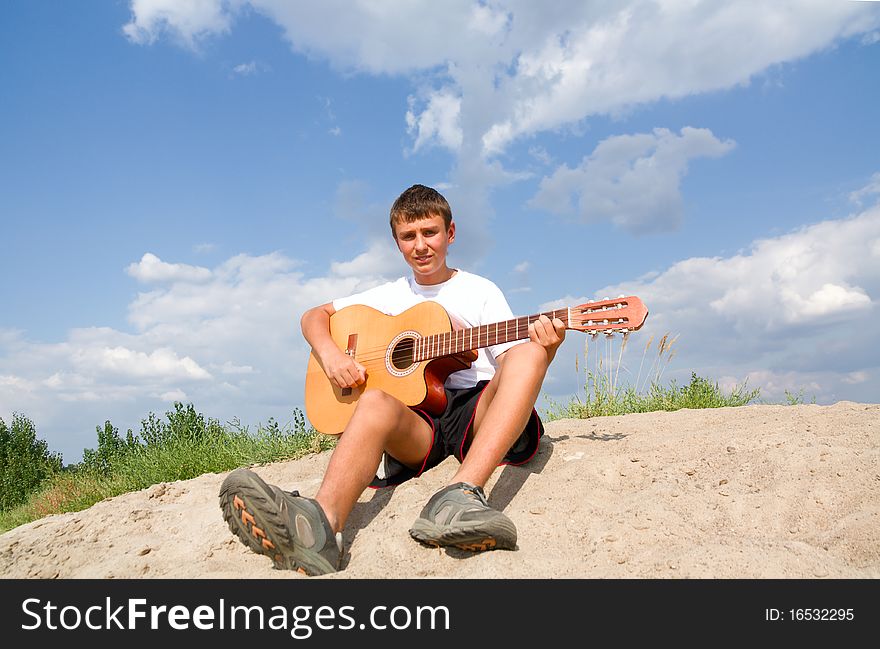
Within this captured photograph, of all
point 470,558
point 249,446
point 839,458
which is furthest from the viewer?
point 249,446

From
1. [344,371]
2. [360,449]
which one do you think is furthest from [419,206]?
[360,449]

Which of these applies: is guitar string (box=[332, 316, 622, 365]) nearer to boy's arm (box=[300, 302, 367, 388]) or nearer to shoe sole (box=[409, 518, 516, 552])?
boy's arm (box=[300, 302, 367, 388])

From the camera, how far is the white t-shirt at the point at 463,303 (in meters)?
3.73

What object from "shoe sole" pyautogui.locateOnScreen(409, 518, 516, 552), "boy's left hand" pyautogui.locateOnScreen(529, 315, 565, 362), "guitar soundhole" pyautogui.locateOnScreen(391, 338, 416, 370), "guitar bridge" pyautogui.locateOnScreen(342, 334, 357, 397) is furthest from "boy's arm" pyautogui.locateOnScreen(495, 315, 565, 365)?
"guitar bridge" pyautogui.locateOnScreen(342, 334, 357, 397)

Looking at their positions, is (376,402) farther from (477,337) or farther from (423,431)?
(477,337)

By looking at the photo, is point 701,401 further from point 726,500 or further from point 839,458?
point 726,500

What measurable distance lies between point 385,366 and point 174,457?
12.1 ft

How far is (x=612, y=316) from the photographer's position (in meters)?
3.21

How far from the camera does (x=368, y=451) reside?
115 inches

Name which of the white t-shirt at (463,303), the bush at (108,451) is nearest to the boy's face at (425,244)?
the white t-shirt at (463,303)

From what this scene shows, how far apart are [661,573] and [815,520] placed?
40.6 inches
